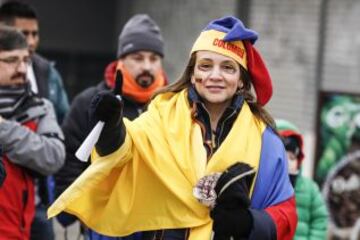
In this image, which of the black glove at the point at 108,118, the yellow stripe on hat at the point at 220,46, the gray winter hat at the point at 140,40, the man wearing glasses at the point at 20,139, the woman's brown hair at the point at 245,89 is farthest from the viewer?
the gray winter hat at the point at 140,40

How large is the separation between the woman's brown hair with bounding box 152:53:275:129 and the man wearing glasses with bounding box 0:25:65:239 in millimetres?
944

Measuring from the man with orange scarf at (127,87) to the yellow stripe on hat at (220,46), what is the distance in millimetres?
1245

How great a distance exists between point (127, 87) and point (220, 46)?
141 cm

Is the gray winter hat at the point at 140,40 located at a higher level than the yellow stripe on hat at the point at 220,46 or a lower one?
lower

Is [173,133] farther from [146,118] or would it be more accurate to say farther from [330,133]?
[330,133]

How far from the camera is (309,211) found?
228 inches

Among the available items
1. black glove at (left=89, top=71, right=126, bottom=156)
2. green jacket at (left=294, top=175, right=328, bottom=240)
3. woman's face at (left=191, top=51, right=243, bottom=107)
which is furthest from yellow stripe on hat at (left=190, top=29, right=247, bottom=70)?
green jacket at (left=294, top=175, right=328, bottom=240)

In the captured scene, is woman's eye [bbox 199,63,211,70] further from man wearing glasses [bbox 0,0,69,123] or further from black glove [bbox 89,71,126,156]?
man wearing glasses [bbox 0,0,69,123]

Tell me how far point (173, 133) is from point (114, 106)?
0.38m

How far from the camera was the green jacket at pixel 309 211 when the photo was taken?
5.73 meters

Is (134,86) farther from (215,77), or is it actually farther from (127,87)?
(215,77)

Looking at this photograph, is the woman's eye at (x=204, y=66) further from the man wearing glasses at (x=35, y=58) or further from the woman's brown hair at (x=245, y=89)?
the man wearing glasses at (x=35, y=58)

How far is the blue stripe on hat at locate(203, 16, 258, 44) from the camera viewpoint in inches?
161

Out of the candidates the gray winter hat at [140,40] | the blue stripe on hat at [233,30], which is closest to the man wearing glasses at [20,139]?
the gray winter hat at [140,40]
